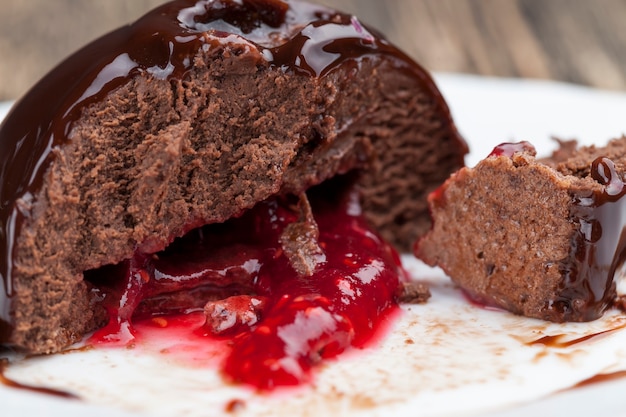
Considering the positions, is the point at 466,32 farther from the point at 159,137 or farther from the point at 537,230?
the point at 159,137

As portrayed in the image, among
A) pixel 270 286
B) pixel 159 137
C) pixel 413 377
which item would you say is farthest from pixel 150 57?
pixel 413 377

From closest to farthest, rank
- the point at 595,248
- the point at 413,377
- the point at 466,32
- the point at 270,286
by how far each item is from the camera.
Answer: the point at 413,377 → the point at 595,248 → the point at 270,286 → the point at 466,32

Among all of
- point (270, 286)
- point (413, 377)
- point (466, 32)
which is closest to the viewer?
point (413, 377)

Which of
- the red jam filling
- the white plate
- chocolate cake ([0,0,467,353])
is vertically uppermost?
chocolate cake ([0,0,467,353])

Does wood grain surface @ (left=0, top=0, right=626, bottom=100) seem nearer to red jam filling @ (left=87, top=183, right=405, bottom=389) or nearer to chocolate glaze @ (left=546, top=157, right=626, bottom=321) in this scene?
red jam filling @ (left=87, top=183, right=405, bottom=389)

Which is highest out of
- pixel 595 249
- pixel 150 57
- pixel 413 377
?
pixel 150 57

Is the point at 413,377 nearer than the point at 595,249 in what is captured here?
Yes

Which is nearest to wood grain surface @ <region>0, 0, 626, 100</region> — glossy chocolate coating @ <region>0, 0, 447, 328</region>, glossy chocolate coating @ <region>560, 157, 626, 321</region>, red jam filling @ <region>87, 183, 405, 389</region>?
glossy chocolate coating @ <region>0, 0, 447, 328</region>

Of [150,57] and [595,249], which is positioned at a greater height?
[150,57]
